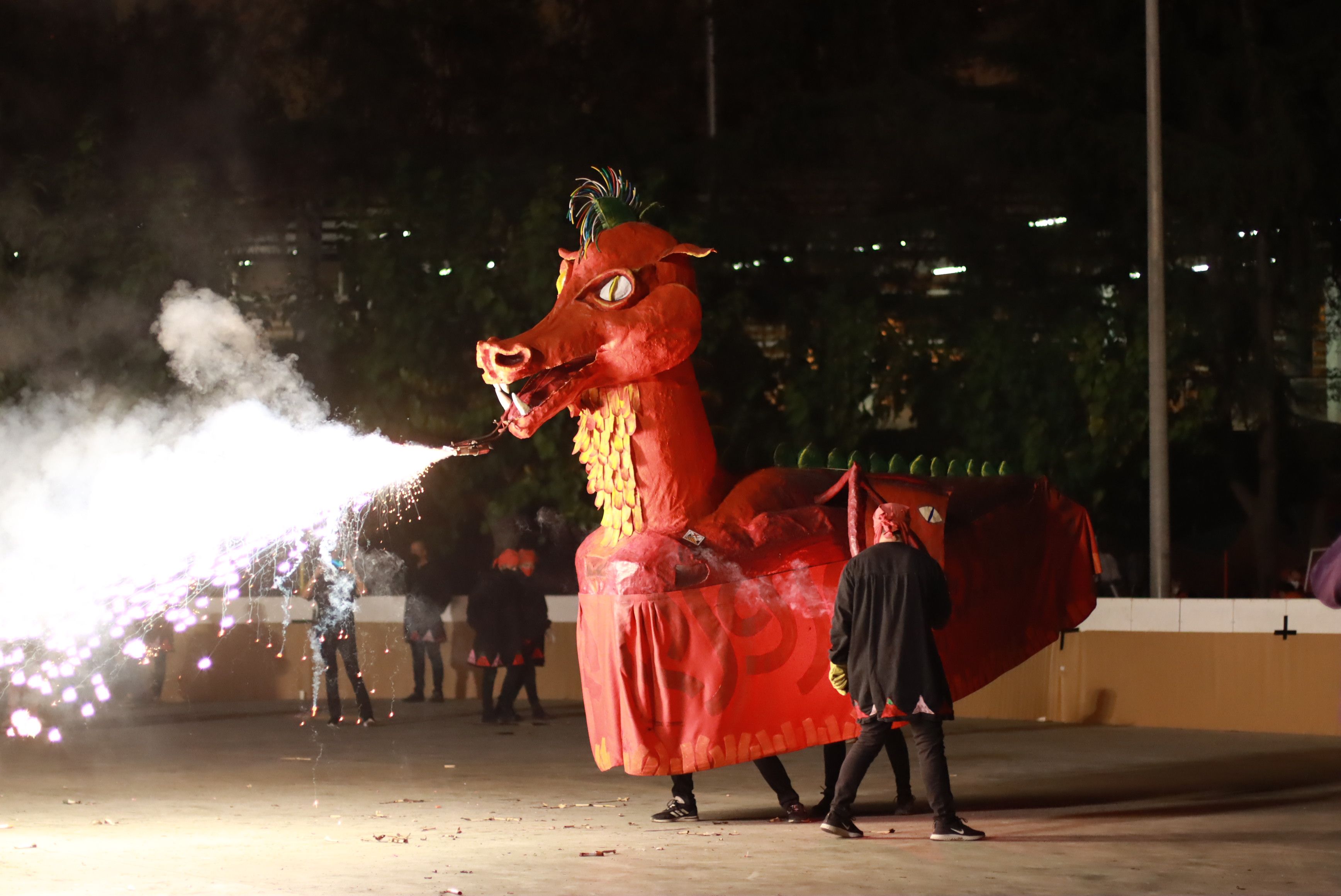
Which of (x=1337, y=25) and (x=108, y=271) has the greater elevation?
(x=1337, y=25)

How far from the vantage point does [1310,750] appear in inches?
520

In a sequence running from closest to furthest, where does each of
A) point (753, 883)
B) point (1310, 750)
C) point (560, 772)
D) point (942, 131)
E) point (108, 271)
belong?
1. point (753, 883)
2. point (560, 772)
3. point (1310, 750)
4. point (108, 271)
5. point (942, 131)

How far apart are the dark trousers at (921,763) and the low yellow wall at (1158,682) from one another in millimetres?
5231

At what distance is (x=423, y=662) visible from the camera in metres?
18.6

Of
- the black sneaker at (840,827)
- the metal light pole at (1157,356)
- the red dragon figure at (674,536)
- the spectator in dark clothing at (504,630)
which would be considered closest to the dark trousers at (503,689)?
the spectator in dark clothing at (504,630)

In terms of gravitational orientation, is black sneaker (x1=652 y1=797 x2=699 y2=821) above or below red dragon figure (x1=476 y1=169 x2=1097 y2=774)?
below

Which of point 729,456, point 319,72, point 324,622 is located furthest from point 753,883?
point 319,72

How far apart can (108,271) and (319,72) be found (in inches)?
221

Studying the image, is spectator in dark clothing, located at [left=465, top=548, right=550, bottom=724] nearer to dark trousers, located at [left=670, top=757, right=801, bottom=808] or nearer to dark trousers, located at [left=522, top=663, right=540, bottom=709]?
dark trousers, located at [left=522, top=663, right=540, bottom=709]

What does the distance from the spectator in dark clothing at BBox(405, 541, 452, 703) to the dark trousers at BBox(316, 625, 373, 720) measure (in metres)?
2.45

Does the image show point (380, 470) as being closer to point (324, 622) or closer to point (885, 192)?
point (324, 622)

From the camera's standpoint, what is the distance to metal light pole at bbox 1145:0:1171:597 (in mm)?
16266

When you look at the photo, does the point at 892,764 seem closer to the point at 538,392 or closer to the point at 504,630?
the point at 538,392

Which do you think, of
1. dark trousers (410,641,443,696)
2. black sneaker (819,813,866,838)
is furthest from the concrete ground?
dark trousers (410,641,443,696)
